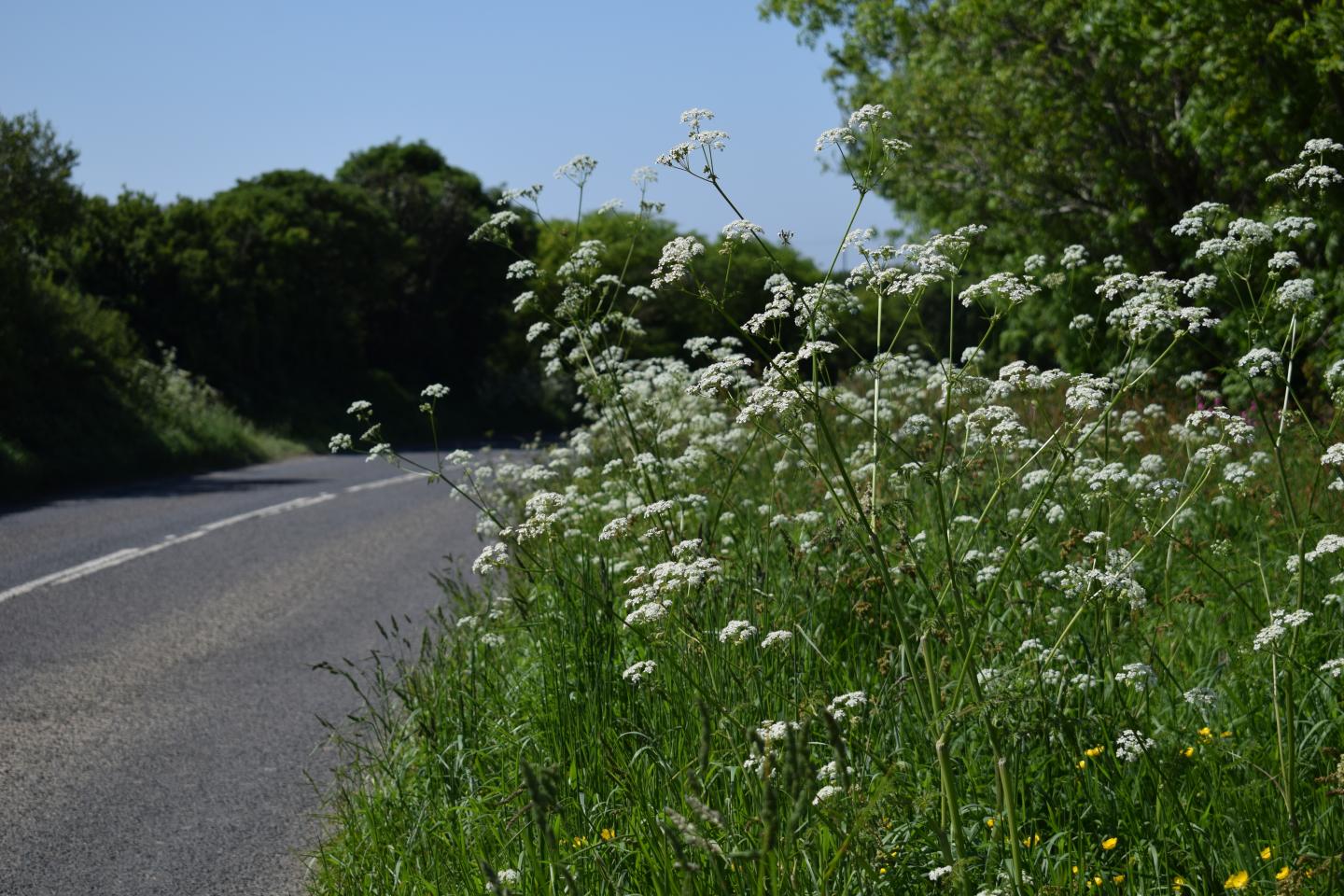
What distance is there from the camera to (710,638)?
4.20m

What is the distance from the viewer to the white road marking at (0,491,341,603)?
30.1 ft

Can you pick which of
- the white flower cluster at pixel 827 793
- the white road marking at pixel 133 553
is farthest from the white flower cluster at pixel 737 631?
the white road marking at pixel 133 553

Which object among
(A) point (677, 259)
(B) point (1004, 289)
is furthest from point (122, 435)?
(B) point (1004, 289)

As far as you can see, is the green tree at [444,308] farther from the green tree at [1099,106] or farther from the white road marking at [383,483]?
the green tree at [1099,106]

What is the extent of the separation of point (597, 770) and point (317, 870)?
107 cm

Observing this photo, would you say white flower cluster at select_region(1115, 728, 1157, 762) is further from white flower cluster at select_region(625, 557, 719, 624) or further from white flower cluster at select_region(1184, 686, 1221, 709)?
white flower cluster at select_region(625, 557, 719, 624)

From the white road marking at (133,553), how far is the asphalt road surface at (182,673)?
0.07 ft

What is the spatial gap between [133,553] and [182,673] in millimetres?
3752

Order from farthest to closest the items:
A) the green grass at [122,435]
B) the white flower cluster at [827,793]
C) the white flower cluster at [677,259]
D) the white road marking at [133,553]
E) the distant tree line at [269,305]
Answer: the distant tree line at [269,305] < the green grass at [122,435] < the white road marking at [133,553] < the white flower cluster at [677,259] < the white flower cluster at [827,793]

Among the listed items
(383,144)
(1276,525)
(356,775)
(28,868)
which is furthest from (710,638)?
(383,144)

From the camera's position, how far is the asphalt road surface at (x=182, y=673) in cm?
479

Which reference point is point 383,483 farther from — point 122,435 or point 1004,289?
point 1004,289

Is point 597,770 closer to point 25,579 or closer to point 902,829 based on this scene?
point 902,829

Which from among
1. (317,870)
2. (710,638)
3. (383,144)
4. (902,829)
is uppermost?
(383,144)
